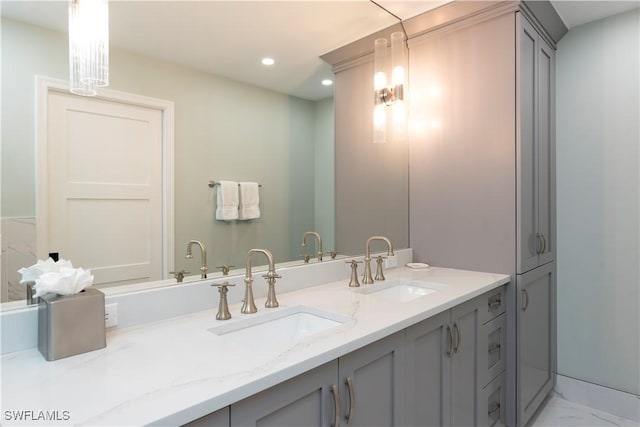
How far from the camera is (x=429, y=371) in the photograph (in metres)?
1.51

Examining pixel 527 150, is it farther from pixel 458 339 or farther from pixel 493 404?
pixel 493 404

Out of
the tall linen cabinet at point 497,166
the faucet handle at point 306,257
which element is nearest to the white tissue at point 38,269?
the faucet handle at point 306,257

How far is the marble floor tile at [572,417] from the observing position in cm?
226

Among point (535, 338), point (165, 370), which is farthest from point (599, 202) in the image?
point (165, 370)

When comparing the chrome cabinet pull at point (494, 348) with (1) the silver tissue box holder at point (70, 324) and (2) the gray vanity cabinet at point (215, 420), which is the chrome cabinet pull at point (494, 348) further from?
(1) the silver tissue box holder at point (70, 324)

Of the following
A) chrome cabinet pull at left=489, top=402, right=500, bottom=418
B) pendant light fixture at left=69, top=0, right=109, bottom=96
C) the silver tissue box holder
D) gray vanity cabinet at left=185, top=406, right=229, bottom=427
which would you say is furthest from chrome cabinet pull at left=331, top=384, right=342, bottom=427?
chrome cabinet pull at left=489, top=402, right=500, bottom=418

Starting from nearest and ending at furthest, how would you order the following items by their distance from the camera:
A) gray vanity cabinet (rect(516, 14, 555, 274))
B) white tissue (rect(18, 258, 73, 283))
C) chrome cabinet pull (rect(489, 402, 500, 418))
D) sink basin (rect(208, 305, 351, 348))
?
white tissue (rect(18, 258, 73, 283)) → sink basin (rect(208, 305, 351, 348)) → chrome cabinet pull (rect(489, 402, 500, 418)) → gray vanity cabinet (rect(516, 14, 555, 274))

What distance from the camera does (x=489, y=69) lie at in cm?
215

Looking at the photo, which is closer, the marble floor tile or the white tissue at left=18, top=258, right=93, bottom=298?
the white tissue at left=18, top=258, right=93, bottom=298

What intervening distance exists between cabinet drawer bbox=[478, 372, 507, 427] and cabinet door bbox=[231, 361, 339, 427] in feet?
3.72

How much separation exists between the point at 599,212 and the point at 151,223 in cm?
265

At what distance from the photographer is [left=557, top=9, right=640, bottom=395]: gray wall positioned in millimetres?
2307

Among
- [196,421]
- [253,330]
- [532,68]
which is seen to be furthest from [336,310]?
[532,68]

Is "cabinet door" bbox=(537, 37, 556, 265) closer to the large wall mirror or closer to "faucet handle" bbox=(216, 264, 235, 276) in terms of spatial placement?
the large wall mirror
